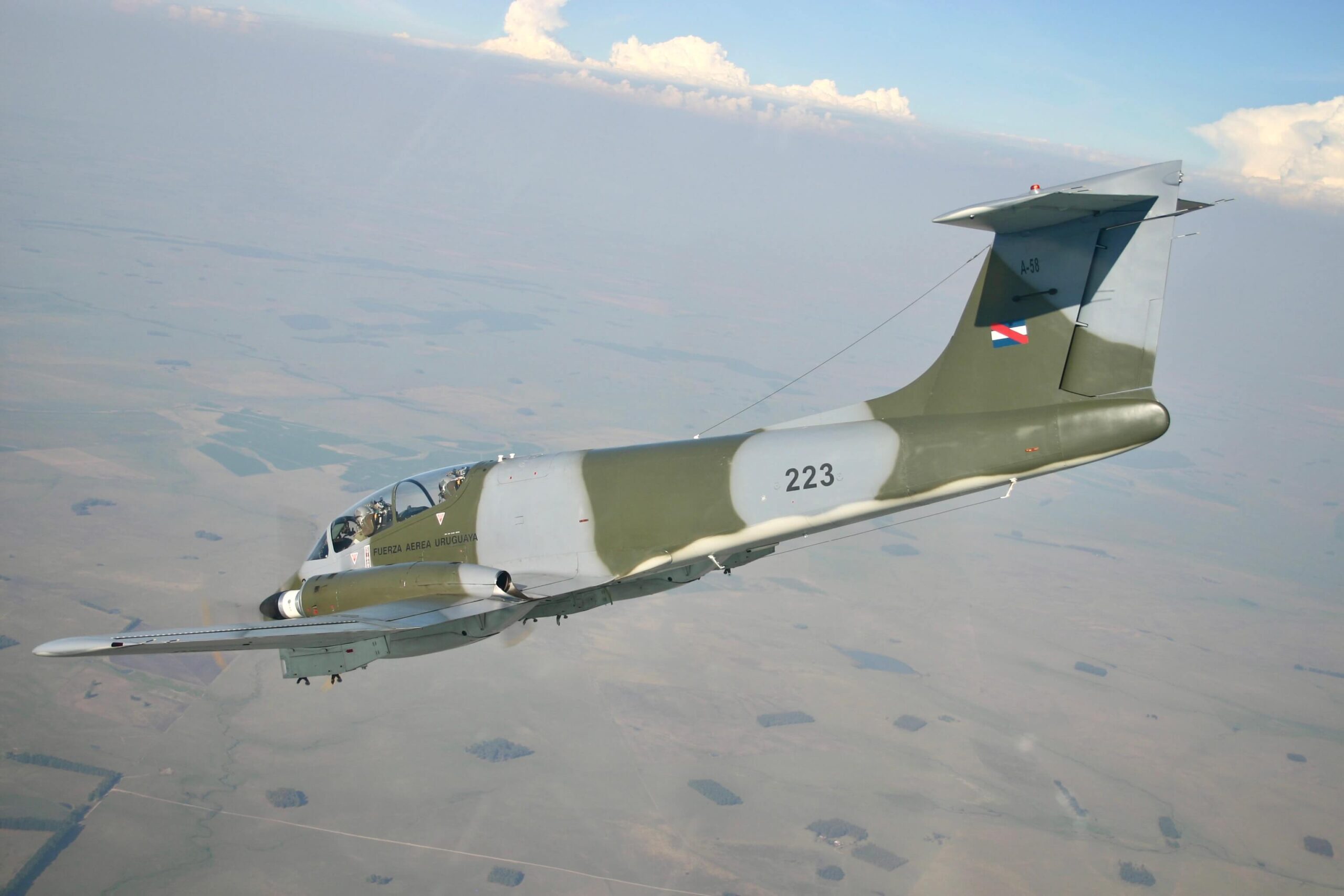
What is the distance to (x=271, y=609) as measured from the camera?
15859 mm

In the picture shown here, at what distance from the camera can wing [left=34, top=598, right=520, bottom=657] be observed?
35.7ft

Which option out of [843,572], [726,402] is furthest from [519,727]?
[726,402]

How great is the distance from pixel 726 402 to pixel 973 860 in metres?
120

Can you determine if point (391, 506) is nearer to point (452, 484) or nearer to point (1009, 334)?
point (452, 484)

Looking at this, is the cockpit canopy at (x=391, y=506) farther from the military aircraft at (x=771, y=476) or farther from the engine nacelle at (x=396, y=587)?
the engine nacelle at (x=396, y=587)

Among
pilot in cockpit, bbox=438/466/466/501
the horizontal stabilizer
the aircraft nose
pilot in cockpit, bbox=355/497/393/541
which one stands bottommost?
the aircraft nose

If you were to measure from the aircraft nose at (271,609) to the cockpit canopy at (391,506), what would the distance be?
1718 mm

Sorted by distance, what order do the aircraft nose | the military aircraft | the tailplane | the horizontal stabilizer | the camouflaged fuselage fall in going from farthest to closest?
the aircraft nose < the camouflaged fuselage < the military aircraft < the tailplane < the horizontal stabilizer

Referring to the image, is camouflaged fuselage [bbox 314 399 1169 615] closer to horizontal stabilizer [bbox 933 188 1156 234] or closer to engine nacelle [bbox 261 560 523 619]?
engine nacelle [bbox 261 560 523 619]

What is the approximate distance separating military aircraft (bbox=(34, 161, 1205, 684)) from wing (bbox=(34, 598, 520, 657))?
0.14ft

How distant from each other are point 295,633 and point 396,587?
2.28m

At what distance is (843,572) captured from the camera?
114 metres

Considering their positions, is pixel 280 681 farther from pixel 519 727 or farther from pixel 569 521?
pixel 569 521

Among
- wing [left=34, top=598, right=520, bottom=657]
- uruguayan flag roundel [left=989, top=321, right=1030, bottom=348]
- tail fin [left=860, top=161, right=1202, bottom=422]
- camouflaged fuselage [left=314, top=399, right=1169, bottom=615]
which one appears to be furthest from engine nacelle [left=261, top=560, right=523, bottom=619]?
uruguayan flag roundel [left=989, top=321, right=1030, bottom=348]
